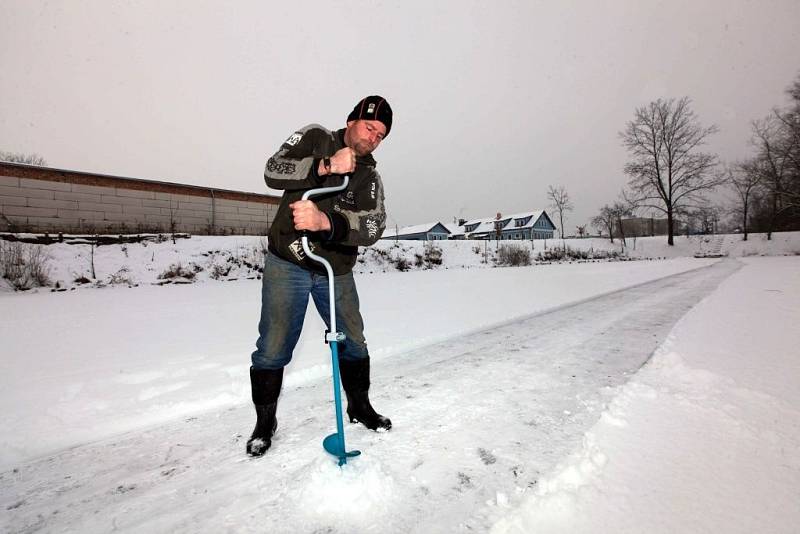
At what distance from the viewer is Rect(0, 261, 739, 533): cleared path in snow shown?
1.39 meters

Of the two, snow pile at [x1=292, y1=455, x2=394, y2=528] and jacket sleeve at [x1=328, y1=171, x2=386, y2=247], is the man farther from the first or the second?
snow pile at [x1=292, y1=455, x2=394, y2=528]

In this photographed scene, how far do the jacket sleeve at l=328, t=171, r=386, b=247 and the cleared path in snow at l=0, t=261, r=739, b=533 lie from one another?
44.4 inches

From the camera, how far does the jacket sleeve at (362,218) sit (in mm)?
1821

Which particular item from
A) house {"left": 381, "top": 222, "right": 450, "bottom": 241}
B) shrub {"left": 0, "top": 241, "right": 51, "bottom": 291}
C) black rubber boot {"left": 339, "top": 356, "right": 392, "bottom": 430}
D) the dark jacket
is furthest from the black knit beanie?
house {"left": 381, "top": 222, "right": 450, "bottom": 241}

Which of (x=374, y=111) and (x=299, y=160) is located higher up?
(x=374, y=111)

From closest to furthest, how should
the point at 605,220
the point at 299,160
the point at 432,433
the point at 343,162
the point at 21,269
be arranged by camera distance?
the point at 343,162 < the point at 299,160 < the point at 432,433 < the point at 21,269 < the point at 605,220

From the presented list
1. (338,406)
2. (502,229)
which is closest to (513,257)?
(338,406)

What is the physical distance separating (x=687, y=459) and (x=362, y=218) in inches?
80.1

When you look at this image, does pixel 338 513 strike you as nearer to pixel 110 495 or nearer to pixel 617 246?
pixel 110 495

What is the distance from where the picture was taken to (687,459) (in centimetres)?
162

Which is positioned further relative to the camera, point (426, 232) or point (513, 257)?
point (426, 232)

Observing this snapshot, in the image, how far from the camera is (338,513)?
139cm

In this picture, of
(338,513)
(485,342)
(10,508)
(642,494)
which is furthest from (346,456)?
(485,342)

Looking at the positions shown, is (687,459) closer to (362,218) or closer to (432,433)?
(432,433)
